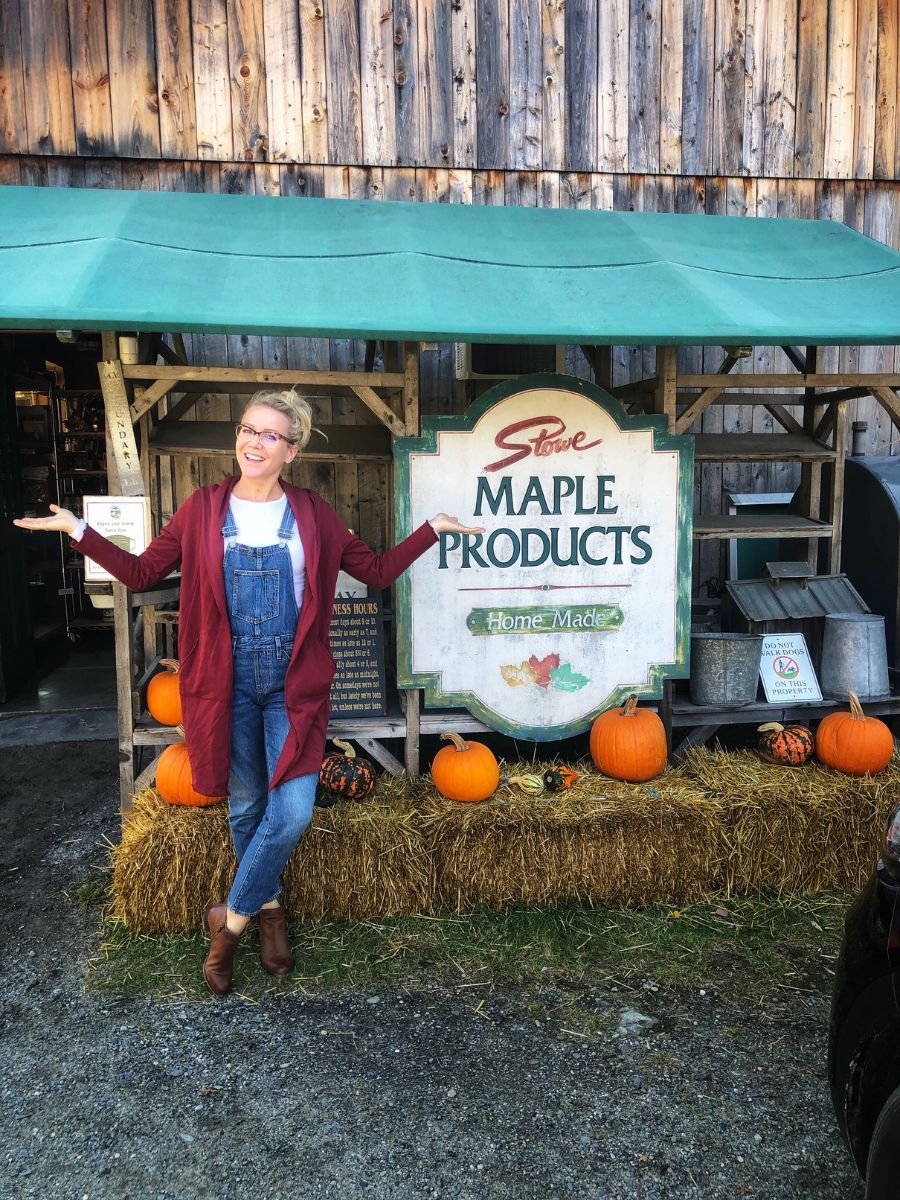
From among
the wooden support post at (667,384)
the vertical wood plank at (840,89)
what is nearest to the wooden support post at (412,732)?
the wooden support post at (667,384)

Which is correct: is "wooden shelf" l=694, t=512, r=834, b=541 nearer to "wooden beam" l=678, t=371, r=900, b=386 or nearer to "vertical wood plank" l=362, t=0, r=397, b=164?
"wooden beam" l=678, t=371, r=900, b=386

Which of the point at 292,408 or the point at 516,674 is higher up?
the point at 292,408

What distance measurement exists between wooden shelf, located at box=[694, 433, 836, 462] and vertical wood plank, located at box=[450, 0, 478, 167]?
8.94ft

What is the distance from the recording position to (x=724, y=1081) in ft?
9.77

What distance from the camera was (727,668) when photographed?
183 inches

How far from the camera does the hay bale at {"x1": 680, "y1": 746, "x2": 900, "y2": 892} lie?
4.18 meters

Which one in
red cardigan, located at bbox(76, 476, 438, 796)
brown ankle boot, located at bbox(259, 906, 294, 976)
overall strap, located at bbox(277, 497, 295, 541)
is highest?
overall strap, located at bbox(277, 497, 295, 541)

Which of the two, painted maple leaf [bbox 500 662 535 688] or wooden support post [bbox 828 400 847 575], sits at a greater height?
wooden support post [bbox 828 400 847 575]

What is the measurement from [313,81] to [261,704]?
4.62 metres

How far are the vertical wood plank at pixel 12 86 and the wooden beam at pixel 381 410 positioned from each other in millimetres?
→ 3449

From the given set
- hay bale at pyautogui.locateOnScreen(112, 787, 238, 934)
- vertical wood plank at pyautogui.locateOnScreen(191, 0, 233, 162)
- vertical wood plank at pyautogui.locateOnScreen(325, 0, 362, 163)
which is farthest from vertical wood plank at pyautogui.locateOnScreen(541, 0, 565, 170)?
hay bale at pyautogui.locateOnScreen(112, 787, 238, 934)

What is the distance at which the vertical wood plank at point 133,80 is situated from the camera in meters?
5.67

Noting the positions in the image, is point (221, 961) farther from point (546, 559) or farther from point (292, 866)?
point (546, 559)

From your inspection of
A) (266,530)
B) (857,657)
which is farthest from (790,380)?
(266,530)
